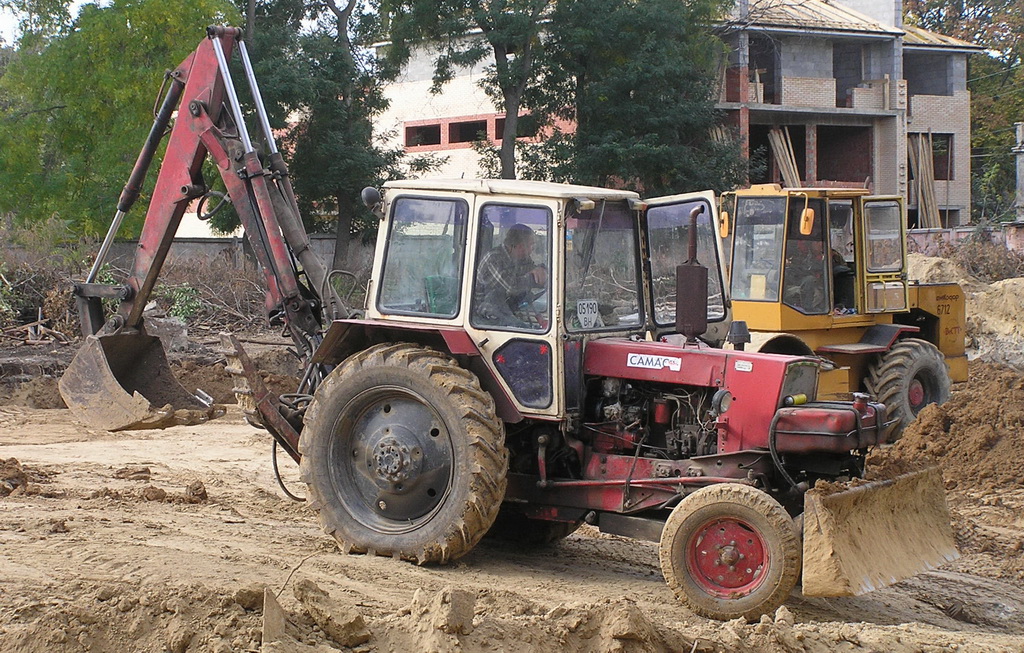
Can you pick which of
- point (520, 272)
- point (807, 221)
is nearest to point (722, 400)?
point (520, 272)

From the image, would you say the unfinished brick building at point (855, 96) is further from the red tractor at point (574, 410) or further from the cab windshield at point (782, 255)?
the red tractor at point (574, 410)

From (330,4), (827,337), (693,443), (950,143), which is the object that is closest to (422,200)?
(693,443)

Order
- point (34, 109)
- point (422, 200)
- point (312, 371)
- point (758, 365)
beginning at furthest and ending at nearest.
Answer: point (34, 109) → point (312, 371) → point (422, 200) → point (758, 365)

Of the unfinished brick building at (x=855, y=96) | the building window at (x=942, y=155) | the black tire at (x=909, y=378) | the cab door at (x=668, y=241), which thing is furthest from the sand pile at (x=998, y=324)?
the building window at (x=942, y=155)

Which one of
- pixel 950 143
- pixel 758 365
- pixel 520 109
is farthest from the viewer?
pixel 950 143

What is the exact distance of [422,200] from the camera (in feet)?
23.4

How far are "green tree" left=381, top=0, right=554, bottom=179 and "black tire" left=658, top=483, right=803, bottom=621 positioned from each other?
18.5 m

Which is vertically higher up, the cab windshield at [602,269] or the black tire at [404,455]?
the cab windshield at [602,269]

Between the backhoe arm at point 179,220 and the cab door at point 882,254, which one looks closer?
the backhoe arm at point 179,220

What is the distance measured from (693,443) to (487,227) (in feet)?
5.92

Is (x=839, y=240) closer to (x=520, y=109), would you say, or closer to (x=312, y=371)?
(x=312, y=371)

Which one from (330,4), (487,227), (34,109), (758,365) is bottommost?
(758,365)

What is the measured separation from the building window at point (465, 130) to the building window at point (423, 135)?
0.42 m

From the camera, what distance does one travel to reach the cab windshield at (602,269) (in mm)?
6867
